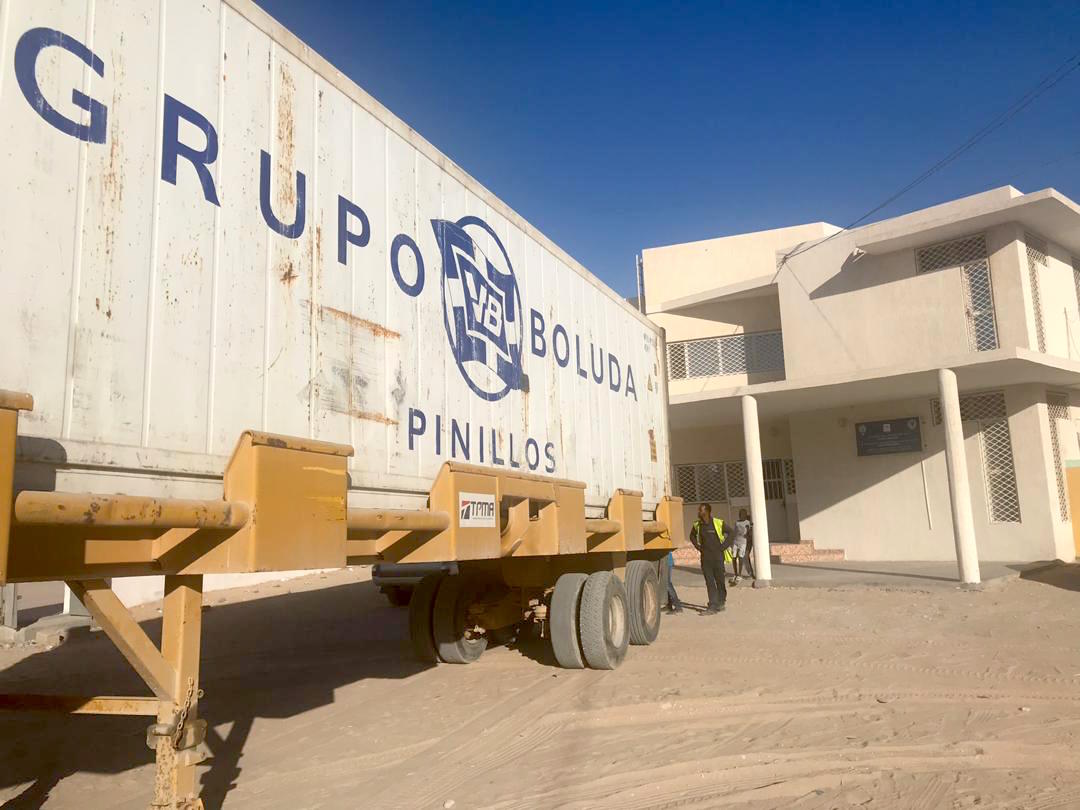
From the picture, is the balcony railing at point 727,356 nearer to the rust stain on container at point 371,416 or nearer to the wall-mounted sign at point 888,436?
the wall-mounted sign at point 888,436

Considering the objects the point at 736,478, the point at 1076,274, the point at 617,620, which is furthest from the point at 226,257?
the point at 736,478

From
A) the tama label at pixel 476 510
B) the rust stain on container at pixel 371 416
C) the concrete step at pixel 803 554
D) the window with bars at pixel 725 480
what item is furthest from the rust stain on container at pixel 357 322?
the window with bars at pixel 725 480

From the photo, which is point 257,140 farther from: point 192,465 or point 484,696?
point 484,696

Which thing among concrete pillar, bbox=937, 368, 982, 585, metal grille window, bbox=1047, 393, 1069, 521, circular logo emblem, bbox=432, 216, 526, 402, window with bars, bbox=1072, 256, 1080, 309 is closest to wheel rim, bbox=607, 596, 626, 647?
circular logo emblem, bbox=432, 216, 526, 402

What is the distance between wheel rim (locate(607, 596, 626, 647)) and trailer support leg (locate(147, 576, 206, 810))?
4.85 metres

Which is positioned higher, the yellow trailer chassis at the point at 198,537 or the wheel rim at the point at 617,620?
the yellow trailer chassis at the point at 198,537

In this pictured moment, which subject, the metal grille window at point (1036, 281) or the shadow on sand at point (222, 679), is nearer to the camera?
the shadow on sand at point (222, 679)

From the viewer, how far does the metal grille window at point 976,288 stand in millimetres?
14773

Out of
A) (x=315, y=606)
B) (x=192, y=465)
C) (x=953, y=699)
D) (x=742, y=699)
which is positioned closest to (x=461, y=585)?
(x=742, y=699)

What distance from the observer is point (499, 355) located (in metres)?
5.79

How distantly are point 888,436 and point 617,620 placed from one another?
1195cm

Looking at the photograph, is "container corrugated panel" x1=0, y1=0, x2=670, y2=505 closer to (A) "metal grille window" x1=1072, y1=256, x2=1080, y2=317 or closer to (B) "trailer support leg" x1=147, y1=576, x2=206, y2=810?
(B) "trailer support leg" x1=147, y1=576, x2=206, y2=810

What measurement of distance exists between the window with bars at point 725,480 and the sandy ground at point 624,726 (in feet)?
35.4

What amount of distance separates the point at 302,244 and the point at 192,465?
1.31 meters
